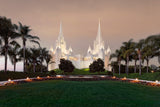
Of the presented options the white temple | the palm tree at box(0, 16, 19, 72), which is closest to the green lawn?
the palm tree at box(0, 16, 19, 72)

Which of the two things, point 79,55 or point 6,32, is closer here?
point 6,32

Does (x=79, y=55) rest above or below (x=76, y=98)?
above

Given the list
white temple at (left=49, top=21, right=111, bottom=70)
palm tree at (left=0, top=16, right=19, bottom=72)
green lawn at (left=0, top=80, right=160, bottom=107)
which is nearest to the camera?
green lawn at (left=0, top=80, right=160, bottom=107)

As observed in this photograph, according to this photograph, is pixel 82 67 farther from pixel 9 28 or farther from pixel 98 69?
pixel 9 28

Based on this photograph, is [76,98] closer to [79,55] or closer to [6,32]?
[6,32]

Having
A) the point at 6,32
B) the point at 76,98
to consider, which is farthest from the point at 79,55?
the point at 76,98

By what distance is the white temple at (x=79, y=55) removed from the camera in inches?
3239

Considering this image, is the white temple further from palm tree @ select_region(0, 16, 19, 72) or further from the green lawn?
the green lawn

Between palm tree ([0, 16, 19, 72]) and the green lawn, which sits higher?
palm tree ([0, 16, 19, 72])

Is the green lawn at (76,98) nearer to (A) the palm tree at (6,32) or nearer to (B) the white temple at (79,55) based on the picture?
(A) the palm tree at (6,32)

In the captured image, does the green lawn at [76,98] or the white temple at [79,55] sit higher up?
the white temple at [79,55]

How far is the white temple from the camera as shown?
82.3m

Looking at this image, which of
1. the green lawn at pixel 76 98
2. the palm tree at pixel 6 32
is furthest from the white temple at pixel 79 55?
the green lawn at pixel 76 98

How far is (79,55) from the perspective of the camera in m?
92.9
